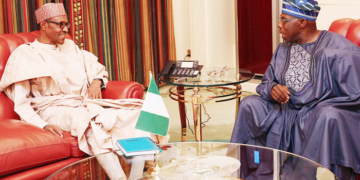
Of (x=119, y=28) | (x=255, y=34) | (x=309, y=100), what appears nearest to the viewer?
(x=309, y=100)

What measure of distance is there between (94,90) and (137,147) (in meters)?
1.08

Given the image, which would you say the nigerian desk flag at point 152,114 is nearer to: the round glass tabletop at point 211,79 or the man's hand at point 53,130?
the man's hand at point 53,130

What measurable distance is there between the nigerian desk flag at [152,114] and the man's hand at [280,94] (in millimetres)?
1143

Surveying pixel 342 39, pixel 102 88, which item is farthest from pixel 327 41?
pixel 102 88

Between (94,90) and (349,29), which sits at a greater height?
(349,29)

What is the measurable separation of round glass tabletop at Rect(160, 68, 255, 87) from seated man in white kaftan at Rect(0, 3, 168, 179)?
15.3 inches

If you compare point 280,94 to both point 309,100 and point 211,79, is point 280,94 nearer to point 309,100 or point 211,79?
point 309,100

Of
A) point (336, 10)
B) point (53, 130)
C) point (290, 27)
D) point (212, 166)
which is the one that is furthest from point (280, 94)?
point (336, 10)

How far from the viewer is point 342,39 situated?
110 inches

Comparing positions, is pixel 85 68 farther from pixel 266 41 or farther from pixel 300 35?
pixel 266 41

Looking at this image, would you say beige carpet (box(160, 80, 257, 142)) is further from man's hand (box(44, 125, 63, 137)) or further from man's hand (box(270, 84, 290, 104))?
man's hand (box(44, 125, 63, 137))

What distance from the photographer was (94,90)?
3.14 m

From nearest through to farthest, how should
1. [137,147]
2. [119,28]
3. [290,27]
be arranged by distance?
[137,147], [290,27], [119,28]

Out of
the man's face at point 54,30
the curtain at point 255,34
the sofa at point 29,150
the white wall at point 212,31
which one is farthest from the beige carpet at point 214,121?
the sofa at point 29,150
